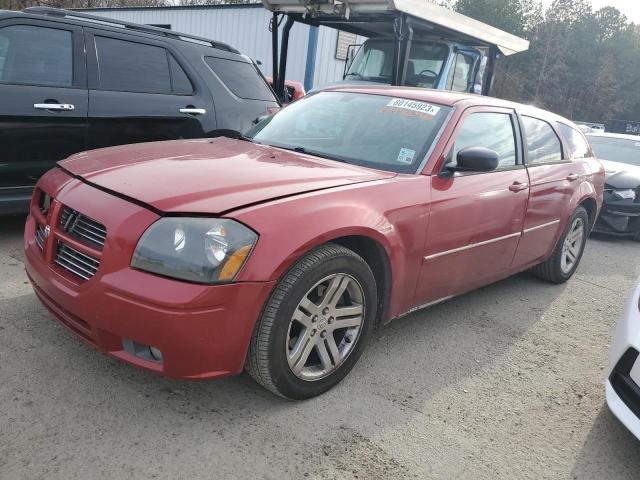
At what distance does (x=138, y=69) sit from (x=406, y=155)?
9.43ft

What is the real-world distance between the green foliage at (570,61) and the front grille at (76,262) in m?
49.8

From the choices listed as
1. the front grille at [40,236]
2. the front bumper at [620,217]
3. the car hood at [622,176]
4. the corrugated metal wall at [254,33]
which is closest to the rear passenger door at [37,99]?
the front grille at [40,236]

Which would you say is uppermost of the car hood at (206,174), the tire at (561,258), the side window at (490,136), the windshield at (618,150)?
the side window at (490,136)

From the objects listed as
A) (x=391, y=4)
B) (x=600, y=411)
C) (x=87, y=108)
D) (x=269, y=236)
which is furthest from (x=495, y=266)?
(x=391, y=4)

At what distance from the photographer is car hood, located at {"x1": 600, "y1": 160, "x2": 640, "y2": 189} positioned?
291 inches

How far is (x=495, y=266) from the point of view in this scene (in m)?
3.91

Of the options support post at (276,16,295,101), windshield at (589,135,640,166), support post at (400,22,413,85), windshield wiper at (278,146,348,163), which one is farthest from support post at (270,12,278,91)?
windshield wiper at (278,146,348,163)

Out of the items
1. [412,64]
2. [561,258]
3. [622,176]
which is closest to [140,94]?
[561,258]

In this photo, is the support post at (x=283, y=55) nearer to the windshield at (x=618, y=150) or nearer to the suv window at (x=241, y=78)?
the suv window at (x=241, y=78)

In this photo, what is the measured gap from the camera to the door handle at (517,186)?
151 inches

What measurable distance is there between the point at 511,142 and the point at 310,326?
232 cm

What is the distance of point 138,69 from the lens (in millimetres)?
4949

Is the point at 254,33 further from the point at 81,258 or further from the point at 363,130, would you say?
the point at 81,258

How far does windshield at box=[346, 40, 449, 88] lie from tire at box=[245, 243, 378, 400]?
263 inches
